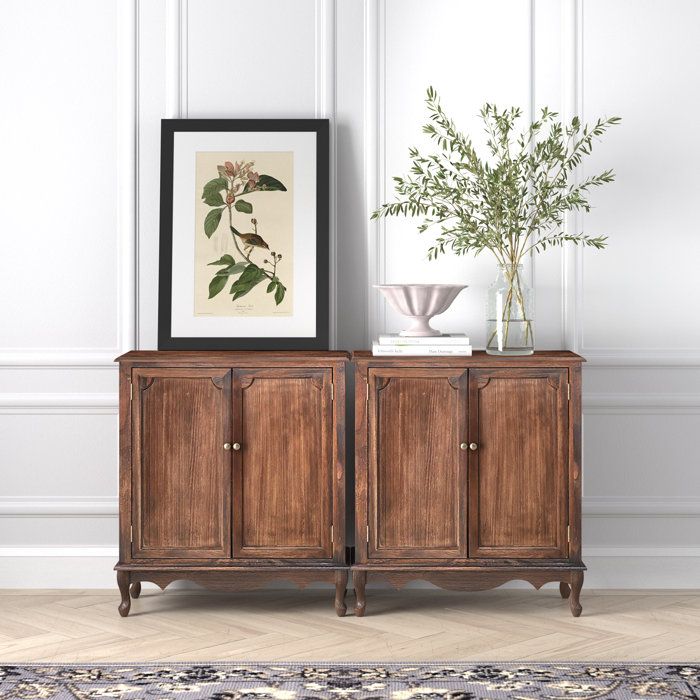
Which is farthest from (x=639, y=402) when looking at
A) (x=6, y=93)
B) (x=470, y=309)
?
(x=6, y=93)

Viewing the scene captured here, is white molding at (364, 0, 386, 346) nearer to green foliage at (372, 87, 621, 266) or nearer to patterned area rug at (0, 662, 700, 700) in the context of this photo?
green foliage at (372, 87, 621, 266)

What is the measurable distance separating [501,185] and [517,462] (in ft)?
3.41

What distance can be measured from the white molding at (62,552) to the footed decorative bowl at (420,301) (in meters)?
1.56

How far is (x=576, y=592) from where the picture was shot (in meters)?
3.38

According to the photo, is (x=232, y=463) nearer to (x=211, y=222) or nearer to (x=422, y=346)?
(x=422, y=346)

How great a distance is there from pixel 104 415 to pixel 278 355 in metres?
0.93

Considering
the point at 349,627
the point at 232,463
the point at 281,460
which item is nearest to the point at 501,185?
the point at 281,460

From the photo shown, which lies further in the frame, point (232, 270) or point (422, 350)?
point (232, 270)

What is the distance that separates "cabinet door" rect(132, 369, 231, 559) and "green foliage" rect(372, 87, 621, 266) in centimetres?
104

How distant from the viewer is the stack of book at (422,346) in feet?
11.0

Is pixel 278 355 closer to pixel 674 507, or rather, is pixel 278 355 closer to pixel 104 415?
pixel 104 415

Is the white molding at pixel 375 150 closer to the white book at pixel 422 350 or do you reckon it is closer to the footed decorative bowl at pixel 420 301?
the footed decorative bowl at pixel 420 301

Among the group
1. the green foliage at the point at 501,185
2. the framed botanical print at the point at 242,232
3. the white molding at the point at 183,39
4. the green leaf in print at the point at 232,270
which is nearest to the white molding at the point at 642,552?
the green foliage at the point at 501,185

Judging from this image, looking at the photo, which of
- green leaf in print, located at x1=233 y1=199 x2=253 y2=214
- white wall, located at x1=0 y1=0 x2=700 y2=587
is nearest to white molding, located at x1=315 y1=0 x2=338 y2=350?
white wall, located at x1=0 y1=0 x2=700 y2=587
